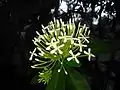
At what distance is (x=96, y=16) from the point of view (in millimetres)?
721

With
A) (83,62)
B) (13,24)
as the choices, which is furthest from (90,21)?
(13,24)

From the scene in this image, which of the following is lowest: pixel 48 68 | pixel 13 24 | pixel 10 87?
pixel 10 87

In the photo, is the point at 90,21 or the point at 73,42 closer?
the point at 73,42

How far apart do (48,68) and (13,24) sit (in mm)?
291

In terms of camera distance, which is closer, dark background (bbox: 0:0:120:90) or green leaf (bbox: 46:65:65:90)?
green leaf (bbox: 46:65:65:90)

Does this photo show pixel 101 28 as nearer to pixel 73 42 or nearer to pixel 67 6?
pixel 67 6

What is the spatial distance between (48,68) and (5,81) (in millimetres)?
281

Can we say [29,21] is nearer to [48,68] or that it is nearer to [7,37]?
[7,37]

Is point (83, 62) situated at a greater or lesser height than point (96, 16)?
lesser

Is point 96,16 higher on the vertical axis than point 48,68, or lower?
higher

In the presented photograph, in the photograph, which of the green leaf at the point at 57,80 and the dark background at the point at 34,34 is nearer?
the green leaf at the point at 57,80

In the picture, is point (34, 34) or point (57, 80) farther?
point (34, 34)

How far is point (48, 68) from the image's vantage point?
1.74 ft

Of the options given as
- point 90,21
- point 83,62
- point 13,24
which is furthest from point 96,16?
point 13,24
